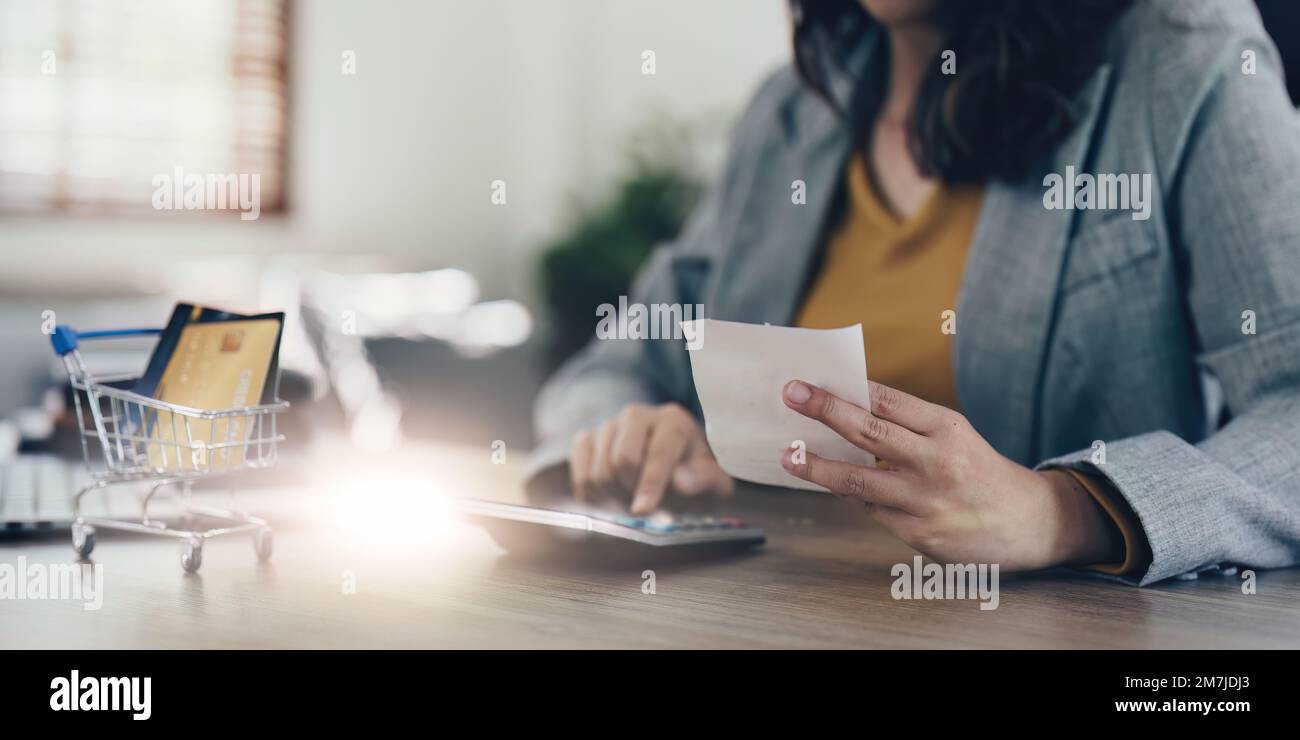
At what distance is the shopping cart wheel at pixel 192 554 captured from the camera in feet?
2.28

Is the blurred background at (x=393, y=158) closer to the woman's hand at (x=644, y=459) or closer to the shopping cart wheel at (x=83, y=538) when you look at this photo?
the woman's hand at (x=644, y=459)

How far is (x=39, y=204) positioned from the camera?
3.85 meters

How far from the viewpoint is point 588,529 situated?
2.38 feet

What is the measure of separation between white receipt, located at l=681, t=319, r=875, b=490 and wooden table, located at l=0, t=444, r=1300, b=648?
0.09m

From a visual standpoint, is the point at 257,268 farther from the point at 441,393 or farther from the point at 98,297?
the point at 441,393

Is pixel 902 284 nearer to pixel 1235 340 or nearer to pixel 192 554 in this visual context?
pixel 1235 340

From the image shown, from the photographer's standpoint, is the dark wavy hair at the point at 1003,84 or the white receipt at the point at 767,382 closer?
the white receipt at the point at 767,382

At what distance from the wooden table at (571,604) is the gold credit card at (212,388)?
75mm

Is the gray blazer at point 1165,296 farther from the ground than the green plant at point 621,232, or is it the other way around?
the green plant at point 621,232

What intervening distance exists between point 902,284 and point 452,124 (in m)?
4.04

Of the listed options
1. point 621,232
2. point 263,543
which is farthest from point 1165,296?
point 621,232

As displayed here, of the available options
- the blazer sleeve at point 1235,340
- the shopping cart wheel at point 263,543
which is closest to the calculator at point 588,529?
the shopping cart wheel at point 263,543

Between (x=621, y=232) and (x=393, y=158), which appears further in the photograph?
(x=393, y=158)

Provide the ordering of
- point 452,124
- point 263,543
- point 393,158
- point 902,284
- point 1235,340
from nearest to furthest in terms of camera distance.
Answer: point 263,543 → point 1235,340 → point 902,284 → point 393,158 → point 452,124
